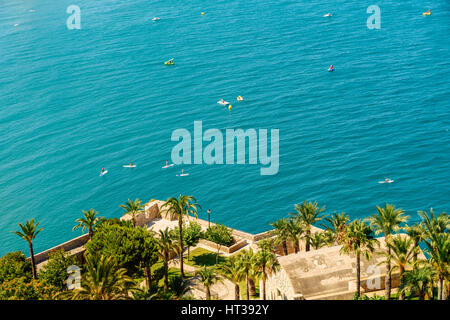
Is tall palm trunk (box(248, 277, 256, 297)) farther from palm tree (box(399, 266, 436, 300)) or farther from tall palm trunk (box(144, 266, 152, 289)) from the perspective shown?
palm tree (box(399, 266, 436, 300))

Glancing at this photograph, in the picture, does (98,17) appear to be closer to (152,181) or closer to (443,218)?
(152,181)

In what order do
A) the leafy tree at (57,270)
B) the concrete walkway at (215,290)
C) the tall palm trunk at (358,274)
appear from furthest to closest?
the leafy tree at (57,270), the concrete walkway at (215,290), the tall palm trunk at (358,274)

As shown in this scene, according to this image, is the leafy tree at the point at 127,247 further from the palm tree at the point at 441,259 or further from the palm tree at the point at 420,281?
the palm tree at the point at 441,259

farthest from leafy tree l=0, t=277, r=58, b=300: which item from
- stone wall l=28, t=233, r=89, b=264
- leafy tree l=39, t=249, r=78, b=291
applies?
stone wall l=28, t=233, r=89, b=264

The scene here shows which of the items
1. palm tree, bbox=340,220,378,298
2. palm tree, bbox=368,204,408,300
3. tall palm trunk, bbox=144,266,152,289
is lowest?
tall palm trunk, bbox=144,266,152,289

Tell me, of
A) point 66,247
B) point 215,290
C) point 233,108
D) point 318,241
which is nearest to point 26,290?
point 66,247

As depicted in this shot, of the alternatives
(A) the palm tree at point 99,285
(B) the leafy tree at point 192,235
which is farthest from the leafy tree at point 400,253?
(B) the leafy tree at point 192,235

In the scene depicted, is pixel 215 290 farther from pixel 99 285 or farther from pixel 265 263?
pixel 99 285
